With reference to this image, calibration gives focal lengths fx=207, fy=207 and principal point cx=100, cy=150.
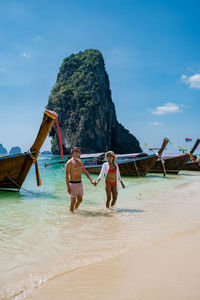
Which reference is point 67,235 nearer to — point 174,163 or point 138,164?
point 138,164

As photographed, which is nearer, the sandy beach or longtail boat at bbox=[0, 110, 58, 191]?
the sandy beach

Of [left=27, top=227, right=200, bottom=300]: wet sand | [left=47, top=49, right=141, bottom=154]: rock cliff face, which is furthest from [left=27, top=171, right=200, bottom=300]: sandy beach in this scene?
[left=47, top=49, right=141, bottom=154]: rock cliff face

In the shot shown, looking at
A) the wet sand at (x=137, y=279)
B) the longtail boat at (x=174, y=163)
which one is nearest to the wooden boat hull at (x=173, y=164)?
the longtail boat at (x=174, y=163)

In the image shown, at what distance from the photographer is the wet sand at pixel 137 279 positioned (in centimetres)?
173

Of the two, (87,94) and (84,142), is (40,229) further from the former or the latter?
(87,94)

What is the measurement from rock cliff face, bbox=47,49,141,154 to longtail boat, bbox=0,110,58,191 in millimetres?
49171

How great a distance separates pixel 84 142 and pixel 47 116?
175 feet

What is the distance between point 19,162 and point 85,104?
182ft

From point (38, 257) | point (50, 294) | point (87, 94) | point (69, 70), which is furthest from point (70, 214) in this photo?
point (69, 70)

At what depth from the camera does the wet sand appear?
5.66ft

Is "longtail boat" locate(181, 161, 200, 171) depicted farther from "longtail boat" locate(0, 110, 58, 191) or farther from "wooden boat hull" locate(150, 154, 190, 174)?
"longtail boat" locate(0, 110, 58, 191)

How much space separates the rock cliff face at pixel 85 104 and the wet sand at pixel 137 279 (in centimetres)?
5473

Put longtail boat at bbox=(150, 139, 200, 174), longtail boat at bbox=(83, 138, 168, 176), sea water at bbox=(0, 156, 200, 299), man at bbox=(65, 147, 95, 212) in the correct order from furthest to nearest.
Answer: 1. longtail boat at bbox=(150, 139, 200, 174)
2. longtail boat at bbox=(83, 138, 168, 176)
3. man at bbox=(65, 147, 95, 212)
4. sea water at bbox=(0, 156, 200, 299)

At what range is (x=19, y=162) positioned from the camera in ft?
26.2
